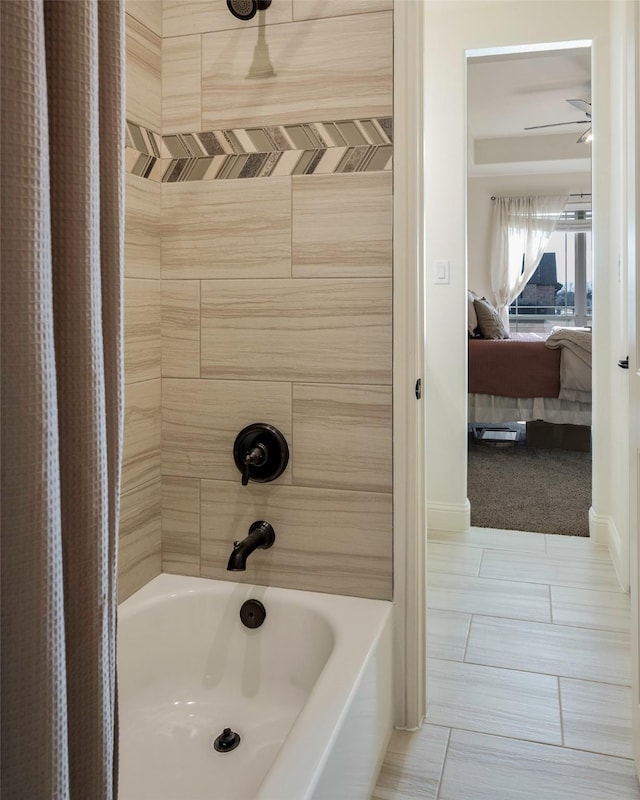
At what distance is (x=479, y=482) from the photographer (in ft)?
14.9

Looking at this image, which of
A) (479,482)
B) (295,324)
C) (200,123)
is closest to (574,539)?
(479,482)

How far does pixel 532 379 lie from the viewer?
18.3 feet

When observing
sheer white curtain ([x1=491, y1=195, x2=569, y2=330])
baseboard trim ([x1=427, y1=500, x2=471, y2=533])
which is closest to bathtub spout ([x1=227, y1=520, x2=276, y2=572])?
Result: baseboard trim ([x1=427, y1=500, x2=471, y2=533])

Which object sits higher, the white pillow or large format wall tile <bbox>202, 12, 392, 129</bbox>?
large format wall tile <bbox>202, 12, 392, 129</bbox>

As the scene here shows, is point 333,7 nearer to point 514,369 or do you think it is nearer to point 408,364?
point 408,364

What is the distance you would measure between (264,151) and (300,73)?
220 millimetres

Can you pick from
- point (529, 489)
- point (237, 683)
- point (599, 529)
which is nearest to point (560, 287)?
point (529, 489)

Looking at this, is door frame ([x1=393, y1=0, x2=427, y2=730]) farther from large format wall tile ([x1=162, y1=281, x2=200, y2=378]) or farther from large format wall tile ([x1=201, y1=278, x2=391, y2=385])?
large format wall tile ([x1=162, y1=281, x2=200, y2=378])

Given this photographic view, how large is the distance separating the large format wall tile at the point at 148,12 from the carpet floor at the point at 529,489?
279cm

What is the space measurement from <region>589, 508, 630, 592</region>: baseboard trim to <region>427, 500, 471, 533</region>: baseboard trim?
0.61 meters

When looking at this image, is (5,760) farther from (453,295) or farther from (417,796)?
(453,295)

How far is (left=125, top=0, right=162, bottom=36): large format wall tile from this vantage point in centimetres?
179

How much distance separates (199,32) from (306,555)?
4.86 ft

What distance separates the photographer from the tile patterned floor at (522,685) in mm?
1707
